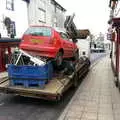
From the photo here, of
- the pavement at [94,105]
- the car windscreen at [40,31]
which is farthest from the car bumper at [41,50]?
the pavement at [94,105]

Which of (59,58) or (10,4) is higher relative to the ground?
A: (10,4)

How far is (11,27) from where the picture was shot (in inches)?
961

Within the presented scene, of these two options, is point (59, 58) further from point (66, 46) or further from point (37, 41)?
point (37, 41)

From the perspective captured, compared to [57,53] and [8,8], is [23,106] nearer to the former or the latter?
[57,53]

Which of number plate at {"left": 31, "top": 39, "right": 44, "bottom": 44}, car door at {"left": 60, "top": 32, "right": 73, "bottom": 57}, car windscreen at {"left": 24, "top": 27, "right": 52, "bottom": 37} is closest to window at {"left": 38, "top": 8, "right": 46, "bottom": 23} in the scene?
car door at {"left": 60, "top": 32, "right": 73, "bottom": 57}

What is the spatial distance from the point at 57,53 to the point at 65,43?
136 centimetres

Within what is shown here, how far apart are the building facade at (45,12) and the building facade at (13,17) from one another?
1329mm

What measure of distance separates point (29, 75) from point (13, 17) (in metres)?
14.9

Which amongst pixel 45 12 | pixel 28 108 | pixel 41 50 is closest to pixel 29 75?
pixel 28 108

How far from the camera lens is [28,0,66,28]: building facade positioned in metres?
29.0

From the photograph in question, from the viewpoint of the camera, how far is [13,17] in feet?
82.3

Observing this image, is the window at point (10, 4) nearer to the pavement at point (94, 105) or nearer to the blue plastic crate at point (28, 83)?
the pavement at point (94, 105)

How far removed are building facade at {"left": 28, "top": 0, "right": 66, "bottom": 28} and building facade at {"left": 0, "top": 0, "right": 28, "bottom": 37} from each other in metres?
1.33

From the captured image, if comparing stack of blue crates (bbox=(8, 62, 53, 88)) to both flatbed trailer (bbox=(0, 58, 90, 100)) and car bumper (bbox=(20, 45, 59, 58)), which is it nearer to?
flatbed trailer (bbox=(0, 58, 90, 100))
